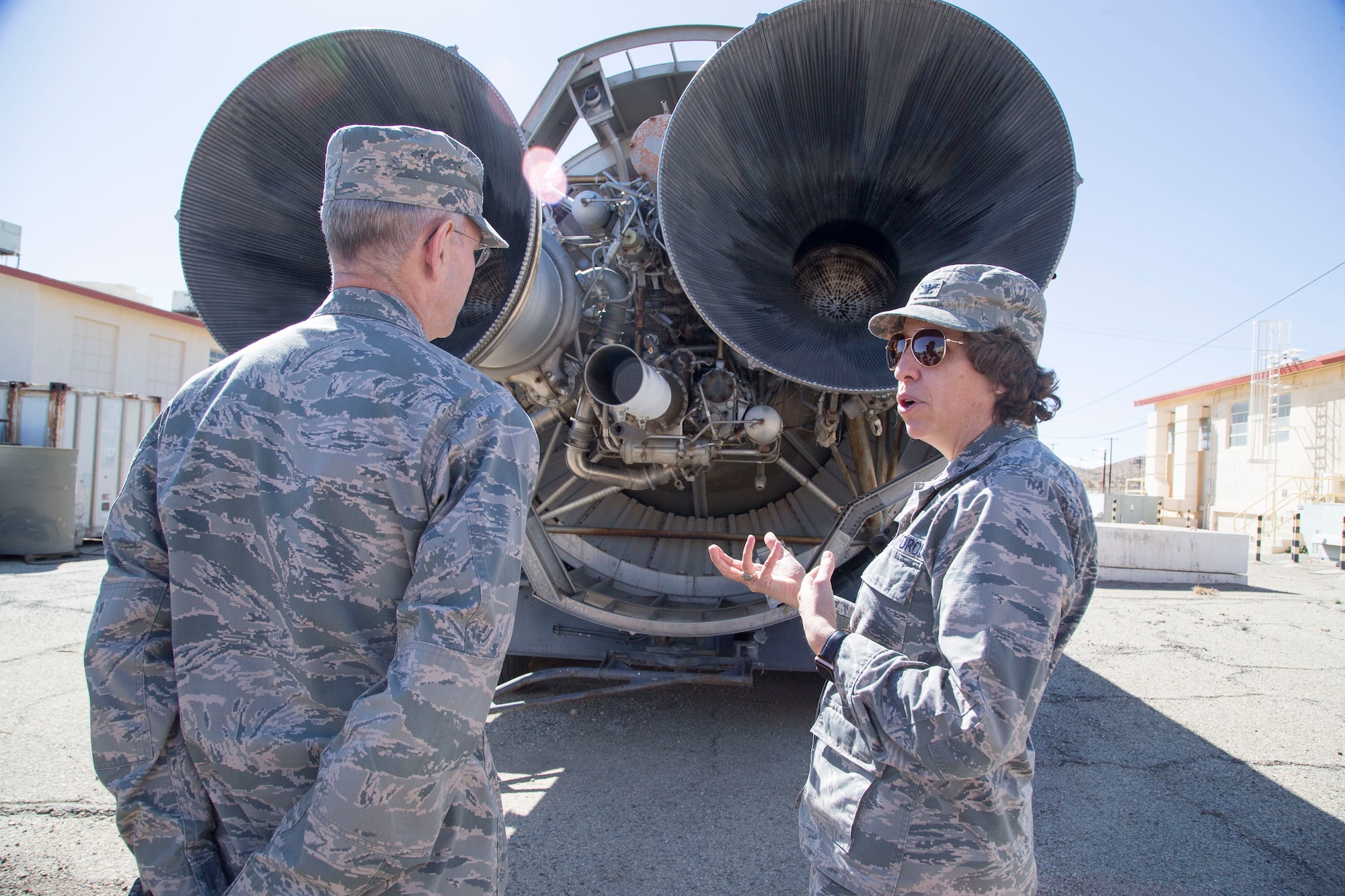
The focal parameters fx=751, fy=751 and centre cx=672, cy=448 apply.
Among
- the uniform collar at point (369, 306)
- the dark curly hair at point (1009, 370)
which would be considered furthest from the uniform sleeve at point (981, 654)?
the uniform collar at point (369, 306)

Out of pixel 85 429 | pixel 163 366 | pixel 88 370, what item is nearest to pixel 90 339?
pixel 88 370

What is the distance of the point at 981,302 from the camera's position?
54.4 inches

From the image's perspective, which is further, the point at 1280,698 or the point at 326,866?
the point at 1280,698

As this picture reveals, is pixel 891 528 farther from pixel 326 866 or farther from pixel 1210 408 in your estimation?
pixel 1210 408

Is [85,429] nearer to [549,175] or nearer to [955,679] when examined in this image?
[549,175]

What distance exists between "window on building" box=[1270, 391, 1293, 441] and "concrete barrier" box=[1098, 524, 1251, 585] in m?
10.5

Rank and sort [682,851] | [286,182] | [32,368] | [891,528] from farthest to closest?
[32,368]
[891,528]
[286,182]
[682,851]

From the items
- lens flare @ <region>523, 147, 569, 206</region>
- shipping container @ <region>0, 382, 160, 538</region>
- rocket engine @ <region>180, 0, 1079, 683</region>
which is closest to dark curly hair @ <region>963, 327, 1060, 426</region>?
rocket engine @ <region>180, 0, 1079, 683</region>

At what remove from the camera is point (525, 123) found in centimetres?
445

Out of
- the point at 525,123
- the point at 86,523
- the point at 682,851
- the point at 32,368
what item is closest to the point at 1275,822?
the point at 682,851

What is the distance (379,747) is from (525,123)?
4.21 meters

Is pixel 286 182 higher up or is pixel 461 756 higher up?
pixel 286 182

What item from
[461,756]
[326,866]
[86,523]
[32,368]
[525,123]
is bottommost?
[86,523]

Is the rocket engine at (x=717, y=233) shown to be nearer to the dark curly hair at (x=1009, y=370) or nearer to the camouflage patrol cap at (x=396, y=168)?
the camouflage patrol cap at (x=396, y=168)
